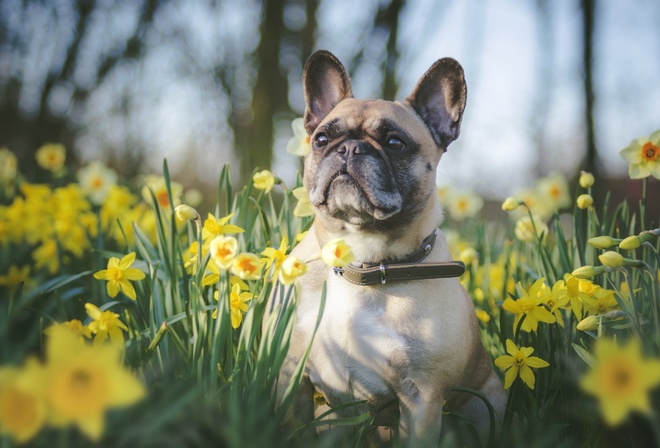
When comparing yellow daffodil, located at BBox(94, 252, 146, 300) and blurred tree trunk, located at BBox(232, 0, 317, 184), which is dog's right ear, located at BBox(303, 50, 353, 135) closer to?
yellow daffodil, located at BBox(94, 252, 146, 300)

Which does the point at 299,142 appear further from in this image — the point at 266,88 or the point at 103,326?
the point at 266,88

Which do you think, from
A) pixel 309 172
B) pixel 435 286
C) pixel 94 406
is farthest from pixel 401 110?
pixel 94 406

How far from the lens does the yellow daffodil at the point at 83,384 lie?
910 mm

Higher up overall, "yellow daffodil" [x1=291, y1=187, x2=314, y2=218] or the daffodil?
"yellow daffodil" [x1=291, y1=187, x2=314, y2=218]

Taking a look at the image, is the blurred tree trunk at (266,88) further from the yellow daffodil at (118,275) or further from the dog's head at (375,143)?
the yellow daffodil at (118,275)

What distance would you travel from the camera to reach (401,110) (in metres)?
2.47

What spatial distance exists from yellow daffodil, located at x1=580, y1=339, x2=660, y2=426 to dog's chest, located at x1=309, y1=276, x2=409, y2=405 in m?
0.94

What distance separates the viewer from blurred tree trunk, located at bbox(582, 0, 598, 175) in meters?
7.47

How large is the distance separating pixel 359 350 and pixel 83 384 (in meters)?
1.20

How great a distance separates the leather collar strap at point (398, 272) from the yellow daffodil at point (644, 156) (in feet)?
3.19

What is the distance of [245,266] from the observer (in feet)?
5.18

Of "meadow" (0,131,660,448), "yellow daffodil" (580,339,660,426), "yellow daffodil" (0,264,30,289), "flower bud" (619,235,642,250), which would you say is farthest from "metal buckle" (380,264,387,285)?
"yellow daffodil" (0,264,30,289)

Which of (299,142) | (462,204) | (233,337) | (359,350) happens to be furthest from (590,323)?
(462,204)

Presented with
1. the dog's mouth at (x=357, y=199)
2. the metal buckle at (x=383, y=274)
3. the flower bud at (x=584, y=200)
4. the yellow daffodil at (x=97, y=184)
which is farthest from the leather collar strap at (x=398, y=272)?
the yellow daffodil at (x=97, y=184)
